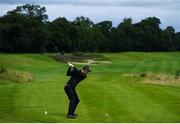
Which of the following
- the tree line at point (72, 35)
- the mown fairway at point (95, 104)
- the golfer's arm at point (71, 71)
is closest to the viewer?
the golfer's arm at point (71, 71)

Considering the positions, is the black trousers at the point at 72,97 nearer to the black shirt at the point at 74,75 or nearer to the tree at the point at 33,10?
the black shirt at the point at 74,75

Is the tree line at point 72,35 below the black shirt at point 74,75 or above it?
below

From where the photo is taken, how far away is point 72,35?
13150cm

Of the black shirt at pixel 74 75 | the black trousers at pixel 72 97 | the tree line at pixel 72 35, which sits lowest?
the tree line at pixel 72 35

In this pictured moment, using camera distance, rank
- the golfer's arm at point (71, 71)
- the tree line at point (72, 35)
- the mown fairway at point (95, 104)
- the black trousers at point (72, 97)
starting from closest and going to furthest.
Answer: the golfer's arm at point (71, 71) → the black trousers at point (72, 97) → the mown fairway at point (95, 104) → the tree line at point (72, 35)

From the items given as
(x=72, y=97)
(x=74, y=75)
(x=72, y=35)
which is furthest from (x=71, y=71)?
(x=72, y=35)

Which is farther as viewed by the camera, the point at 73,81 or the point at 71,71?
the point at 73,81

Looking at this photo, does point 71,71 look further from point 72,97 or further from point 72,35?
point 72,35

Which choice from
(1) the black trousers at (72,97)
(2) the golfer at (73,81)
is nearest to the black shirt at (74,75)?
(2) the golfer at (73,81)

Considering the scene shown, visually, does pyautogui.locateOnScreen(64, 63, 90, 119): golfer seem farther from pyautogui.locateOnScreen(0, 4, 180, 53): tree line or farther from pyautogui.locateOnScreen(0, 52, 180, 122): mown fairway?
pyautogui.locateOnScreen(0, 4, 180, 53): tree line

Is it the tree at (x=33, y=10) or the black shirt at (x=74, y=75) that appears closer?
the black shirt at (x=74, y=75)

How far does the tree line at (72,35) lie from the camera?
11712 cm

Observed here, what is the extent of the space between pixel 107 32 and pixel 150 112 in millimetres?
143629

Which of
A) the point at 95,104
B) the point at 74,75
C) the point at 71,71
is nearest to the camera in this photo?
the point at 71,71
